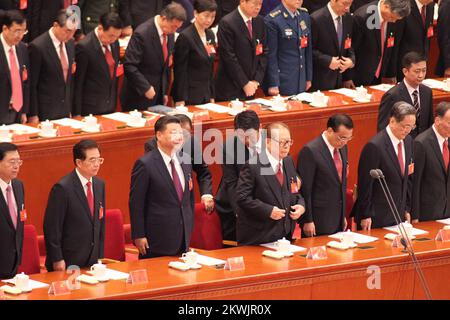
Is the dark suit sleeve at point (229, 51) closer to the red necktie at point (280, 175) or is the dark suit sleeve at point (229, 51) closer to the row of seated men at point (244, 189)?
the row of seated men at point (244, 189)

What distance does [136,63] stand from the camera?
420 inches

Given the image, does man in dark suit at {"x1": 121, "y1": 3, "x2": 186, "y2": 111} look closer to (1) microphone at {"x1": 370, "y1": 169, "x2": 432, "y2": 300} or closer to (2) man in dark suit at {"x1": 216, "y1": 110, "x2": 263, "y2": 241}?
(2) man in dark suit at {"x1": 216, "y1": 110, "x2": 263, "y2": 241}

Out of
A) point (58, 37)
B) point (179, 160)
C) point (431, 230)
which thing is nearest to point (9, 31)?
point (58, 37)

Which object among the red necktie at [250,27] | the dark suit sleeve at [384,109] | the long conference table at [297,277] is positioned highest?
the red necktie at [250,27]

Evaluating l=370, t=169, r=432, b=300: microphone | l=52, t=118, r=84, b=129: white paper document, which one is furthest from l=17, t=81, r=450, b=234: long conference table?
l=370, t=169, r=432, b=300: microphone

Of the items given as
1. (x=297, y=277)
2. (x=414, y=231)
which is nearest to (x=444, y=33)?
(x=414, y=231)

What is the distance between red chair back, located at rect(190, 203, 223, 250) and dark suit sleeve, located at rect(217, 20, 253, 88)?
236 centimetres

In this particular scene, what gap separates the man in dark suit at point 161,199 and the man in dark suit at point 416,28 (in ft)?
12.7

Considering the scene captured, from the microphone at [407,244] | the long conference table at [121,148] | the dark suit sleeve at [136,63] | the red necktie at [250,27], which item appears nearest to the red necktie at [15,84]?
the long conference table at [121,148]

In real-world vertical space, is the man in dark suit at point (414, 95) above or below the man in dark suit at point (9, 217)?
above

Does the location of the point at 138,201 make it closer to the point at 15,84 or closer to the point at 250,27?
the point at 15,84

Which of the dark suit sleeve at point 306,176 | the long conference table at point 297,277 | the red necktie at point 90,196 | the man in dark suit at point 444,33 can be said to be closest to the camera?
the long conference table at point 297,277

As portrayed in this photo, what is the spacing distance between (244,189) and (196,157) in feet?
3.01

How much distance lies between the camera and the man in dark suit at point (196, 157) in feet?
29.4
